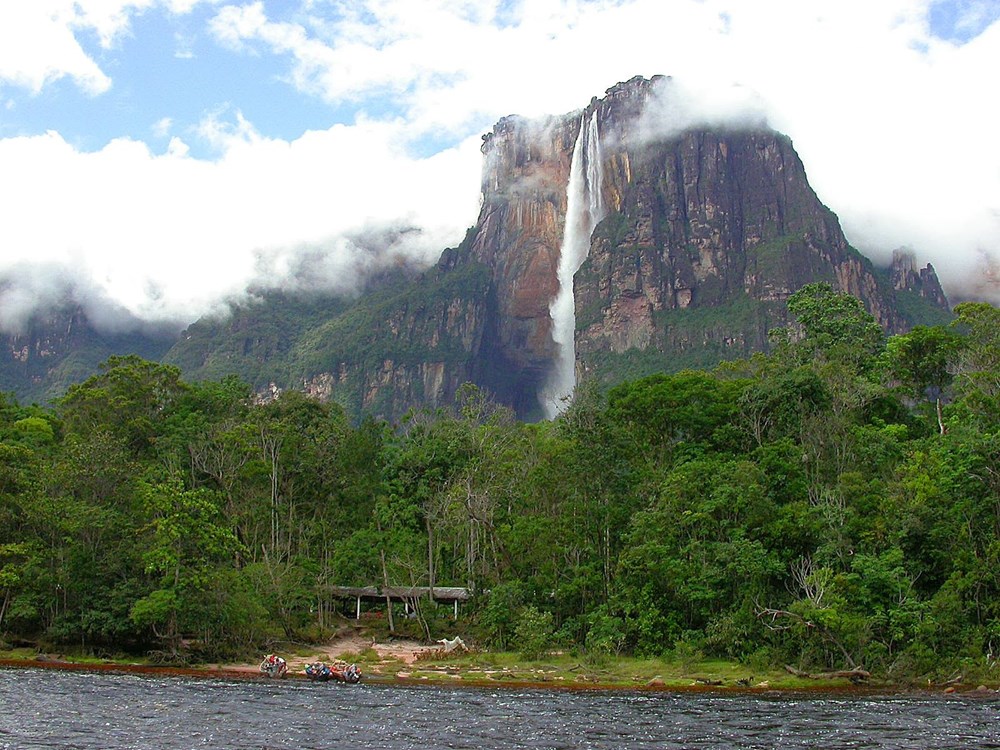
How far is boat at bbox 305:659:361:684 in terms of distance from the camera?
3622 centimetres

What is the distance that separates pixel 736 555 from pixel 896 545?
19.9 ft

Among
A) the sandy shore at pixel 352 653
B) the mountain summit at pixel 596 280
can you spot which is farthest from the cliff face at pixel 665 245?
the sandy shore at pixel 352 653

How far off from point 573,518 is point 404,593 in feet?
36.3

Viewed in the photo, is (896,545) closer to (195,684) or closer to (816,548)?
(816,548)

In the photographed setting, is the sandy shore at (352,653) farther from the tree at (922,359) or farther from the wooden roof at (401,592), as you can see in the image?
the tree at (922,359)

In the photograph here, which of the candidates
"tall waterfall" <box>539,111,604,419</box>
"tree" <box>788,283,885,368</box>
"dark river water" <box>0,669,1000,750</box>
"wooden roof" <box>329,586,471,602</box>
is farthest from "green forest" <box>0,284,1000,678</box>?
"tall waterfall" <box>539,111,604,419</box>

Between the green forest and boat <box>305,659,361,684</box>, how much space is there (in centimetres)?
593

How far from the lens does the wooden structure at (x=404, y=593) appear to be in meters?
51.4

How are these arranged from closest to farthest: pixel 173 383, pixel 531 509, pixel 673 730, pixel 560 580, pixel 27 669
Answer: pixel 673 730 < pixel 27 669 < pixel 560 580 < pixel 531 509 < pixel 173 383

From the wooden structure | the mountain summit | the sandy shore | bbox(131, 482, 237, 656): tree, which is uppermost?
the mountain summit

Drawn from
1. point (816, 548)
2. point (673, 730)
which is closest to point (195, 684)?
point (673, 730)

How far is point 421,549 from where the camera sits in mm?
54719

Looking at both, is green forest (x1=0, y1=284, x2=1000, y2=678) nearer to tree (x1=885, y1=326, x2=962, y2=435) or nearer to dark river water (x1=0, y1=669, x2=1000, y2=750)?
tree (x1=885, y1=326, x2=962, y2=435)

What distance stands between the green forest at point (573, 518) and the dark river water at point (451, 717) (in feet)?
20.1
